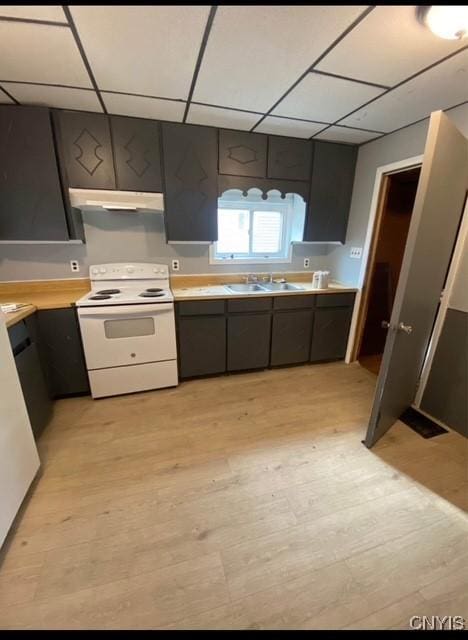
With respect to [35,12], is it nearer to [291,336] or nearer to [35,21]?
[35,21]

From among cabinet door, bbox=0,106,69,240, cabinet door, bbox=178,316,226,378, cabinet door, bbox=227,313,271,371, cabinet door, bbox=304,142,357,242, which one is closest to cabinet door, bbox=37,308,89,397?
cabinet door, bbox=0,106,69,240

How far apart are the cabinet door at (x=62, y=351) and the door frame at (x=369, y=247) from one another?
274 cm

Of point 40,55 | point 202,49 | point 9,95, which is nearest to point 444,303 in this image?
point 202,49

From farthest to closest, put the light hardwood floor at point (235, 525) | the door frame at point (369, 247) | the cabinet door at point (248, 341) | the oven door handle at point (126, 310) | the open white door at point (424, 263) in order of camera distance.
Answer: the cabinet door at point (248, 341), the door frame at point (369, 247), the oven door handle at point (126, 310), the open white door at point (424, 263), the light hardwood floor at point (235, 525)

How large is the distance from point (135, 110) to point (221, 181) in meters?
0.83

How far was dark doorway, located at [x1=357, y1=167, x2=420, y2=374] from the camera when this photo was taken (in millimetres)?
2670

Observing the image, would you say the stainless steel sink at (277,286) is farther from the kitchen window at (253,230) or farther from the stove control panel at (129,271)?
the stove control panel at (129,271)

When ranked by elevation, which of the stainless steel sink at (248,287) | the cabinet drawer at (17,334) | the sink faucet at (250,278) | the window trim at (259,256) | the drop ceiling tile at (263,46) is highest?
the drop ceiling tile at (263,46)

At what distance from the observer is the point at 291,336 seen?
278cm

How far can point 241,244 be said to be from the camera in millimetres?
3014

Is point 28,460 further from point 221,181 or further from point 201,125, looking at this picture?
point 201,125

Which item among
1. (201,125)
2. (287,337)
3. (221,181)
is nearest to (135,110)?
(201,125)

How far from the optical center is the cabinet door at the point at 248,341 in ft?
8.45

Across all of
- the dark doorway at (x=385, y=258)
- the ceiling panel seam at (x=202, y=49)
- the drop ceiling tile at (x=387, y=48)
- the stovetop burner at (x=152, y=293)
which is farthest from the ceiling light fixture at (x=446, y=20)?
the stovetop burner at (x=152, y=293)
